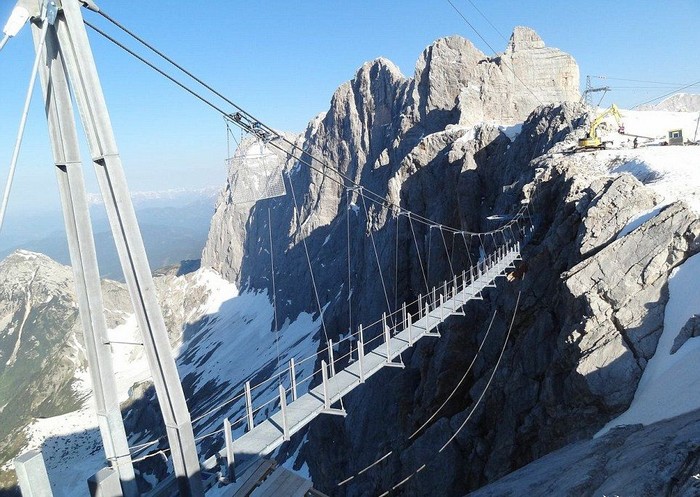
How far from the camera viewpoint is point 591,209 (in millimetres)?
14219

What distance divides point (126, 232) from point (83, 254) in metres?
0.65

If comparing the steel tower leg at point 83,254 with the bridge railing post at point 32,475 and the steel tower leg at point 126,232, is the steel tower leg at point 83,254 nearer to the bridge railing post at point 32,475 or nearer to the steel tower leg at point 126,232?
the steel tower leg at point 126,232

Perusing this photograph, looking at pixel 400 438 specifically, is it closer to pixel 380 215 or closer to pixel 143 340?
pixel 143 340

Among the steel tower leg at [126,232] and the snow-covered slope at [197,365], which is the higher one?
the steel tower leg at [126,232]

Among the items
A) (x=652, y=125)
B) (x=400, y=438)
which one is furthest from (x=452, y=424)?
(x=652, y=125)

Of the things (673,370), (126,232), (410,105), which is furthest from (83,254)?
(410,105)

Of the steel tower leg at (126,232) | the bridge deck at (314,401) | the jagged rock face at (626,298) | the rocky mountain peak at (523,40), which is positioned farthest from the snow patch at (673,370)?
the rocky mountain peak at (523,40)

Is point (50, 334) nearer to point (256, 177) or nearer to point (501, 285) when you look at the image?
point (256, 177)

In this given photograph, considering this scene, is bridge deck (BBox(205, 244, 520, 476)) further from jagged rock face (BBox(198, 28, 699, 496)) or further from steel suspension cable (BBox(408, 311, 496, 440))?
steel suspension cable (BBox(408, 311, 496, 440))

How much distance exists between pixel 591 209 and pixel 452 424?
10914 millimetres

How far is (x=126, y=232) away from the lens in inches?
193

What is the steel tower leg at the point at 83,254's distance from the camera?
16.1 feet

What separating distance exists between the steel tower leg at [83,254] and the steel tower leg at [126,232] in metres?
0.29

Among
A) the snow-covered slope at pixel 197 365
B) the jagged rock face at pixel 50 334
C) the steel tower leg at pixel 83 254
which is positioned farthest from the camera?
the jagged rock face at pixel 50 334
